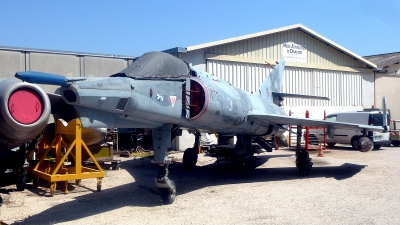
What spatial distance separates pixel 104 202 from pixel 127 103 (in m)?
2.52

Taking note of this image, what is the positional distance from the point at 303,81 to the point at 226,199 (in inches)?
664

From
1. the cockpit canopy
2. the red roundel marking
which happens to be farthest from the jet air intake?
the cockpit canopy

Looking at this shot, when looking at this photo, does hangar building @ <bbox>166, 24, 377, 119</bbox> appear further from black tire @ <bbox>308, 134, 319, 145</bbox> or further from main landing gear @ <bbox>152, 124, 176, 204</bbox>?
main landing gear @ <bbox>152, 124, 176, 204</bbox>

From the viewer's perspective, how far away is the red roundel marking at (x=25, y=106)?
6.39 metres

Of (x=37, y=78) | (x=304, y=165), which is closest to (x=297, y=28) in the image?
(x=304, y=165)

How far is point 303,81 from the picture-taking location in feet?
78.2

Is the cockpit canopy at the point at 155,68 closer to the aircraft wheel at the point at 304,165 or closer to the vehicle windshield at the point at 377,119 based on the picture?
the aircraft wheel at the point at 304,165

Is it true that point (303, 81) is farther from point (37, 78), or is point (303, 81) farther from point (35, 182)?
point (37, 78)

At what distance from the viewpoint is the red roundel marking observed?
6.39 metres

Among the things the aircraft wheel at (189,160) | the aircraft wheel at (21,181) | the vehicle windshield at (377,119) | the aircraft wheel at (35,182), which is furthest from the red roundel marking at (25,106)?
the vehicle windshield at (377,119)

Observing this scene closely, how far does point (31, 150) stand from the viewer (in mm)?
9977

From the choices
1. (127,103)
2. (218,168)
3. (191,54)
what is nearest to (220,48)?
(191,54)

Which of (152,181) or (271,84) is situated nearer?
(152,181)

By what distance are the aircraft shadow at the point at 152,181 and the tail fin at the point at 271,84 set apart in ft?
8.35
